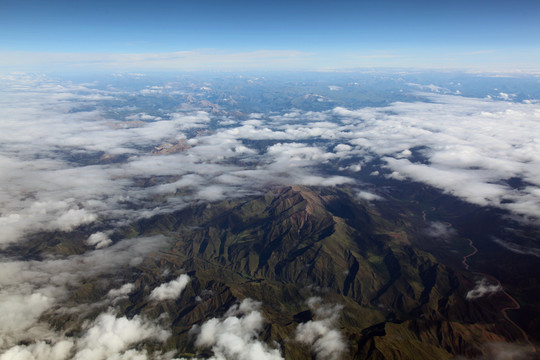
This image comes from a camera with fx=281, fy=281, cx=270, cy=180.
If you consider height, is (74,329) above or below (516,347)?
below

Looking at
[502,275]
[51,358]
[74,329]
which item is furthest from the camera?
[502,275]

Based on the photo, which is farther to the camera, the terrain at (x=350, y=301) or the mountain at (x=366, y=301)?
the terrain at (x=350, y=301)

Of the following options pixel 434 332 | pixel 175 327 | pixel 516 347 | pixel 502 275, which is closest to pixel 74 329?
pixel 175 327

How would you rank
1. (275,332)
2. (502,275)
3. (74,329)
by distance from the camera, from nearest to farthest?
(275,332), (74,329), (502,275)

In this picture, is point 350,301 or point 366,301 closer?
point 350,301

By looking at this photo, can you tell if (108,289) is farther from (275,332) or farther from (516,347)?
(516,347)

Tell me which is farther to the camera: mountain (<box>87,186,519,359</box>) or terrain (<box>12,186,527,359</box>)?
terrain (<box>12,186,527,359</box>)

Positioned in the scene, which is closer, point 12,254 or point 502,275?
point 502,275

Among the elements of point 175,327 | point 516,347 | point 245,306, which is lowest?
point 175,327

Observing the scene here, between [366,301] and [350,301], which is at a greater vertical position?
[350,301]
